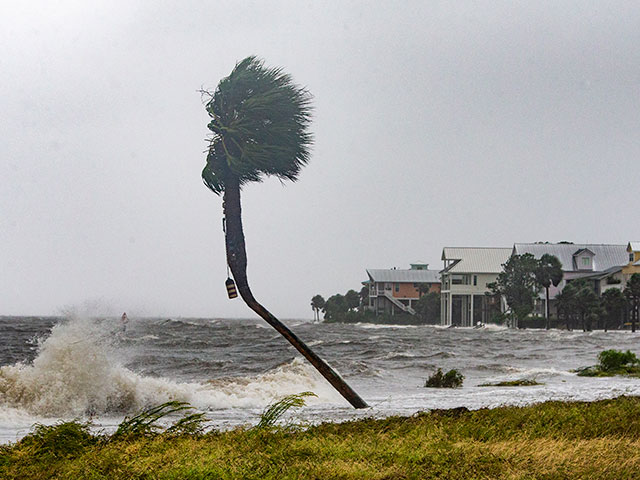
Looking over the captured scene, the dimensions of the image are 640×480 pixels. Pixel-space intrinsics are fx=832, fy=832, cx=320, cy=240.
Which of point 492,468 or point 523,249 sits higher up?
point 523,249

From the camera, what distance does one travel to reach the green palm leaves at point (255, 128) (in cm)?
1536

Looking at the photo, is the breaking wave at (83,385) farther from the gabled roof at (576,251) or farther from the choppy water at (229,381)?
the gabled roof at (576,251)

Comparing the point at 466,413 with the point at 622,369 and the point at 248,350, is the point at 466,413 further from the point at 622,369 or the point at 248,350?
the point at 248,350

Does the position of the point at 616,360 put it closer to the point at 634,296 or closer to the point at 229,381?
the point at 229,381

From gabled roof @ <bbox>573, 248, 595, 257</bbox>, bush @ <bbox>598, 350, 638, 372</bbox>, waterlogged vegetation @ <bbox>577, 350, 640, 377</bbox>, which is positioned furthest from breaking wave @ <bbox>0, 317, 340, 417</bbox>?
gabled roof @ <bbox>573, 248, 595, 257</bbox>

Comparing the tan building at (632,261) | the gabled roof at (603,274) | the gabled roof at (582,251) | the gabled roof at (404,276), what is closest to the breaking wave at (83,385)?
the tan building at (632,261)

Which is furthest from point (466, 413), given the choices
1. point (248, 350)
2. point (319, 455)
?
point (248, 350)

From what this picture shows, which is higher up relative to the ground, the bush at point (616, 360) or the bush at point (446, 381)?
the bush at point (616, 360)

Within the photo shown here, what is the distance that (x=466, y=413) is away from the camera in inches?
458

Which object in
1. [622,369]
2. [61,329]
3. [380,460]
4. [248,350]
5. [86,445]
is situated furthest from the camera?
[248,350]

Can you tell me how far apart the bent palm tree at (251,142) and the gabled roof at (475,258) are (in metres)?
69.6

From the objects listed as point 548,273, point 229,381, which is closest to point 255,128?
point 229,381

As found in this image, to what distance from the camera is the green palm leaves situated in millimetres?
15359

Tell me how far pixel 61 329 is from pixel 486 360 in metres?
24.4
